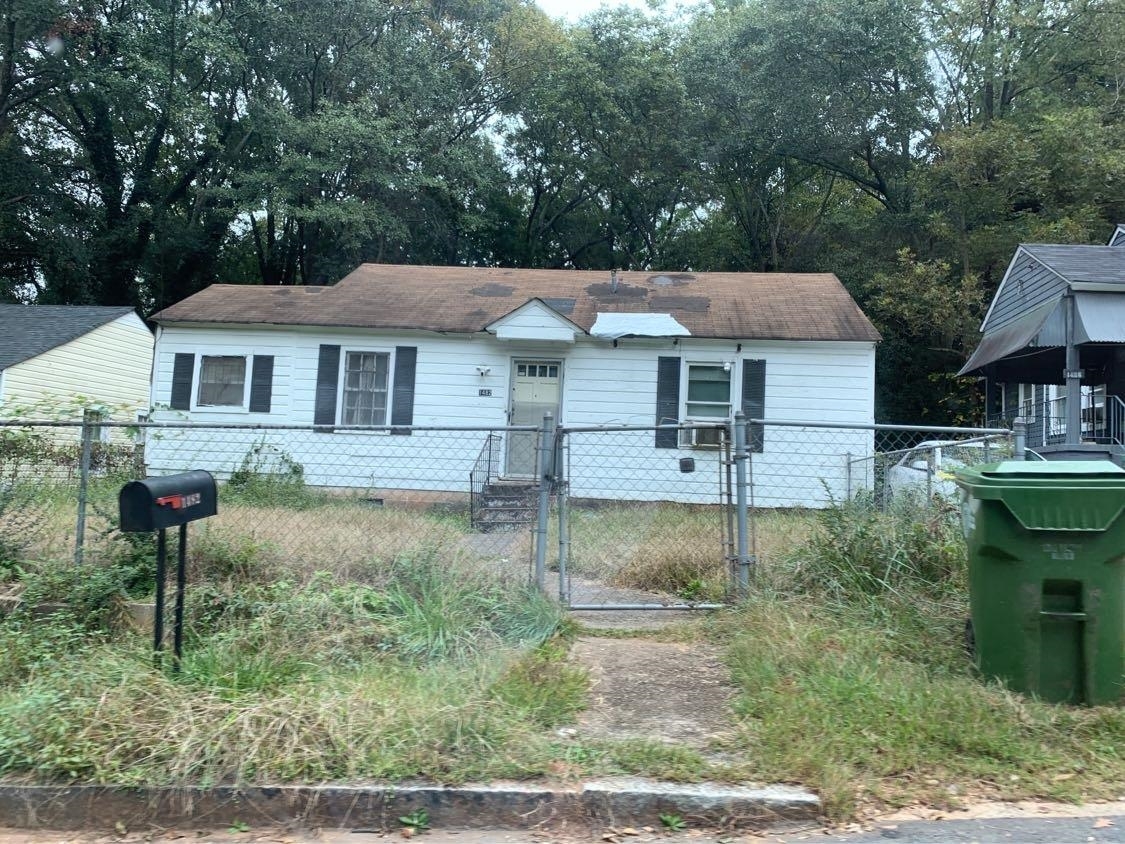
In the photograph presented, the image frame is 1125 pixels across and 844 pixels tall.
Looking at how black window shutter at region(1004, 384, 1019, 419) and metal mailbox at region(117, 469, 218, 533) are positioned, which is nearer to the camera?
metal mailbox at region(117, 469, 218, 533)

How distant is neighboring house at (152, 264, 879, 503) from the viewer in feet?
43.2

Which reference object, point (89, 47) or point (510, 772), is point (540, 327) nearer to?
point (510, 772)

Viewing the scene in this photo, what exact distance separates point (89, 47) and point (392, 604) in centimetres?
2476

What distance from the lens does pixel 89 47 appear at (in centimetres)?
2248

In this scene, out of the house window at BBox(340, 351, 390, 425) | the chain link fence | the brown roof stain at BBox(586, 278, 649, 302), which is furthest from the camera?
the brown roof stain at BBox(586, 278, 649, 302)

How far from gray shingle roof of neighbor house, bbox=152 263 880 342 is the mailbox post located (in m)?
9.50

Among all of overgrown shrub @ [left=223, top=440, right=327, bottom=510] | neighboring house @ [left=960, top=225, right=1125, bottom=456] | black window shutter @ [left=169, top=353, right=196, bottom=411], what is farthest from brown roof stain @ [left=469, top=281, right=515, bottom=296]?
neighboring house @ [left=960, top=225, right=1125, bottom=456]

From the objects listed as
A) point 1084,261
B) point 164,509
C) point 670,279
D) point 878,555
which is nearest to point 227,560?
point 164,509

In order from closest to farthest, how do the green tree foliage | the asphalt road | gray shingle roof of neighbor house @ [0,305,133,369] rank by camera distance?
the asphalt road < gray shingle roof of neighbor house @ [0,305,133,369] < the green tree foliage

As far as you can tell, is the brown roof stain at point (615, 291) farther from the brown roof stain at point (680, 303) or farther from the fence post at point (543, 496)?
the fence post at point (543, 496)

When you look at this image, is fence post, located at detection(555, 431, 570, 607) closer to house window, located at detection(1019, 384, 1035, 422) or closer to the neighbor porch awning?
the neighbor porch awning

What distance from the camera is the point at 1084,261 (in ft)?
43.4

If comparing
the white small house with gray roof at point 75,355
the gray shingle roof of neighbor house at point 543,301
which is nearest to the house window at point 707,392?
the gray shingle roof of neighbor house at point 543,301

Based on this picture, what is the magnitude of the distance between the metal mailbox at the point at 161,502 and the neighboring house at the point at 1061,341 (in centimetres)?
1001
